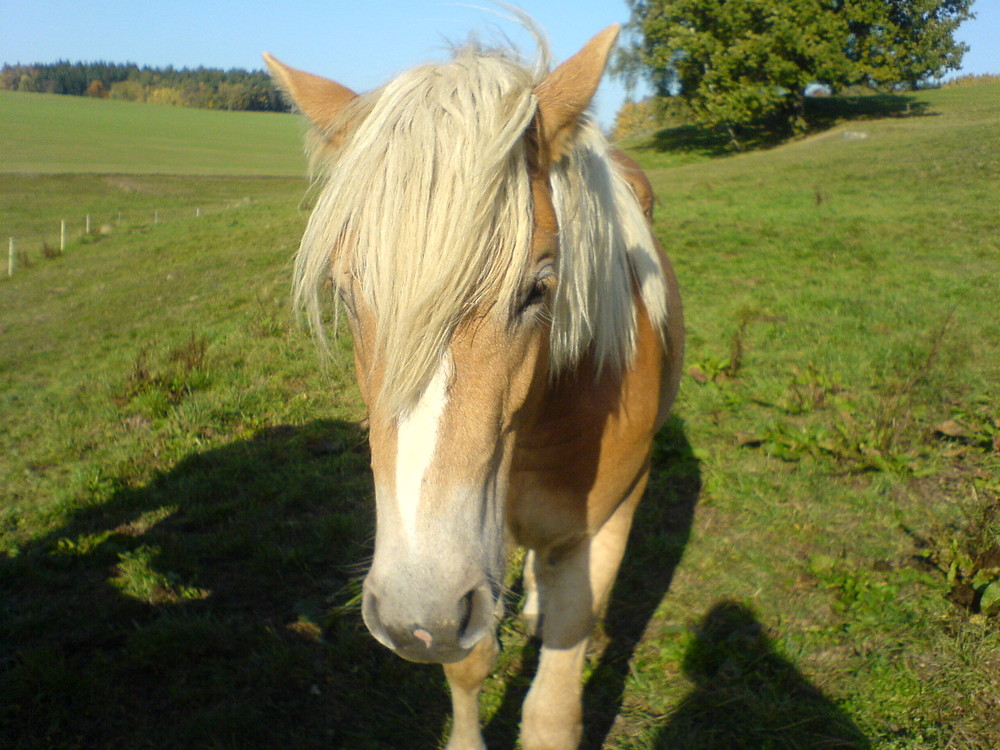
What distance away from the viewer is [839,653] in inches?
110

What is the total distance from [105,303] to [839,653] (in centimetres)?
983

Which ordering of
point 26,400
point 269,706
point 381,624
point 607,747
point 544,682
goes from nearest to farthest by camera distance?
point 381,624
point 544,682
point 607,747
point 269,706
point 26,400

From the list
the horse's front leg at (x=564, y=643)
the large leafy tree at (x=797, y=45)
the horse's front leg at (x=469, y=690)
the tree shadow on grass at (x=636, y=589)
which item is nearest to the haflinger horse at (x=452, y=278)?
the horse's front leg at (x=564, y=643)

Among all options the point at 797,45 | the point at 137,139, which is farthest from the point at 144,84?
the point at 797,45

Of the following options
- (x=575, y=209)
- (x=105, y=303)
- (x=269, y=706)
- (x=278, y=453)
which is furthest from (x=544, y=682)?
(x=105, y=303)

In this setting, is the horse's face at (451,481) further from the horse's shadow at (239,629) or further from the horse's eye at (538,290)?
the horse's shadow at (239,629)

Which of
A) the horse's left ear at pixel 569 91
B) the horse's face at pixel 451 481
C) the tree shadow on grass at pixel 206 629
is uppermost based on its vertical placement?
the horse's left ear at pixel 569 91

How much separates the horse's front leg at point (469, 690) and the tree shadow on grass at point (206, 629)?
0.19 m

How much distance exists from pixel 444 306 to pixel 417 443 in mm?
271

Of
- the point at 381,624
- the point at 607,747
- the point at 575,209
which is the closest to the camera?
the point at 381,624

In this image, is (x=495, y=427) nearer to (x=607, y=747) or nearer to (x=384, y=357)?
(x=384, y=357)

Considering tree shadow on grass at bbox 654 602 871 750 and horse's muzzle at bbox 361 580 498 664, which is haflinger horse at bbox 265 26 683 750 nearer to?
horse's muzzle at bbox 361 580 498 664

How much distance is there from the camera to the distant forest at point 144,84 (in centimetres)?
7162

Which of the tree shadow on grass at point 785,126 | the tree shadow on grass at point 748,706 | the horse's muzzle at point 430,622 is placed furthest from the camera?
the tree shadow on grass at point 785,126
